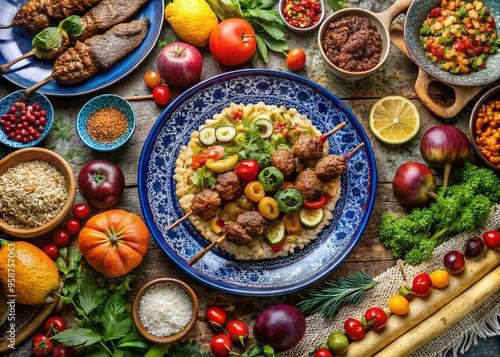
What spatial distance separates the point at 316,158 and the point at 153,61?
5.50 feet

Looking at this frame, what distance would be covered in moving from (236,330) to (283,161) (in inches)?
54.4

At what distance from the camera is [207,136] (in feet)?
15.9

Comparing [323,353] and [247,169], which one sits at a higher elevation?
[247,169]

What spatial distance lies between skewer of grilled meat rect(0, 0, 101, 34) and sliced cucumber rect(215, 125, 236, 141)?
160 cm

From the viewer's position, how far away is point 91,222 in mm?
4660

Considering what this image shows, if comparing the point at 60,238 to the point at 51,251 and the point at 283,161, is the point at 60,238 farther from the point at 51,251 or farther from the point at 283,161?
the point at 283,161

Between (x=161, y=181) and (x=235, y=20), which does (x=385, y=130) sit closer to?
(x=235, y=20)

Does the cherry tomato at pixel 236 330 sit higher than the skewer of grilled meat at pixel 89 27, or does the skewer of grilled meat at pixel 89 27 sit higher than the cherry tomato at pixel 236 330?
the skewer of grilled meat at pixel 89 27

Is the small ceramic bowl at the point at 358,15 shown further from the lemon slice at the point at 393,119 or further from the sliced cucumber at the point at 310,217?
the sliced cucumber at the point at 310,217

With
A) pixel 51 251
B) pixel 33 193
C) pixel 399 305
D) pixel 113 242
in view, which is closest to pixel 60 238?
pixel 51 251

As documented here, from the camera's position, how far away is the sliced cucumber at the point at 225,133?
4.81m

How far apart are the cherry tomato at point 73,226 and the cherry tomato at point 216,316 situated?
1262 mm

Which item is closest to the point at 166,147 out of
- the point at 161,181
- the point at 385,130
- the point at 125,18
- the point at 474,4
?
the point at 161,181

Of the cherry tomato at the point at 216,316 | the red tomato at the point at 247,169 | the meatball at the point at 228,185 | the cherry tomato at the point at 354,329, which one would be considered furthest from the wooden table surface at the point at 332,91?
the red tomato at the point at 247,169
